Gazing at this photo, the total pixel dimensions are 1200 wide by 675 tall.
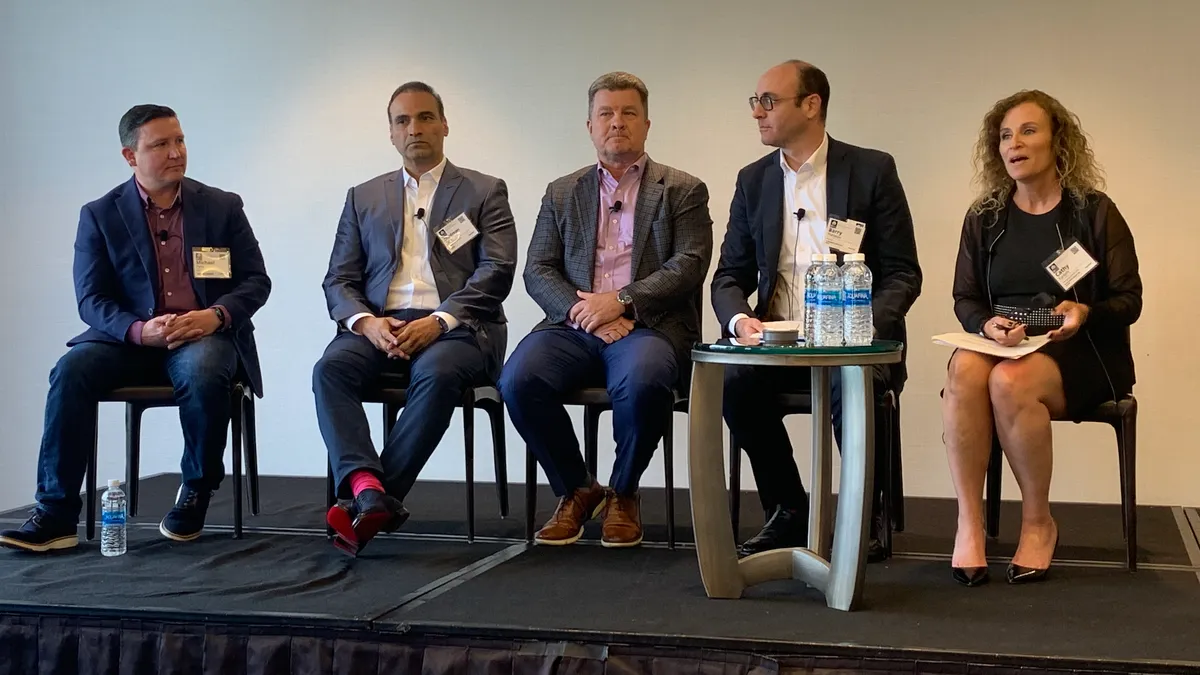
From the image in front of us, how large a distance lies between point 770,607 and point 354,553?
1108 millimetres

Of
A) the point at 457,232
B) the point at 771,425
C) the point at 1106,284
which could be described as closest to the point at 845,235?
the point at 771,425

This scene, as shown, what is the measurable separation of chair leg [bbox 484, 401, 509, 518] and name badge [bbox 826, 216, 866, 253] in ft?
3.67

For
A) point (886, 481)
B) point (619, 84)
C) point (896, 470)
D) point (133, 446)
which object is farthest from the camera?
point (133, 446)

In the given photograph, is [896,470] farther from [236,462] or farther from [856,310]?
[236,462]

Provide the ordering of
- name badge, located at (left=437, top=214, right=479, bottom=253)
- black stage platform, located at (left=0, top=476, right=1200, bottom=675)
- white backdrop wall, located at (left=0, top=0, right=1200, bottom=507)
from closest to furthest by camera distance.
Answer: black stage platform, located at (left=0, top=476, right=1200, bottom=675) → name badge, located at (left=437, top=214, right=479, bottom=253) → white backdrop wall, located at (left=0, top=0, right=1200, bottom=507)

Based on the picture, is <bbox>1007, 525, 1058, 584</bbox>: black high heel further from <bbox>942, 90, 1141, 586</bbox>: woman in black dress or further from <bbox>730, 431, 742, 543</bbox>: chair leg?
<bbox>730, 431, 742, 543</bbox>: chair leg

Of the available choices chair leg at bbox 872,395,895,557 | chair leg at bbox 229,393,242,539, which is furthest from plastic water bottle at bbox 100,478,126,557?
chair leg at bbox 872,395,895,557

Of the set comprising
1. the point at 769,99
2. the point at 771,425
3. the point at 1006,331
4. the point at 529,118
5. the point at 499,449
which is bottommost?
the point at 499,449

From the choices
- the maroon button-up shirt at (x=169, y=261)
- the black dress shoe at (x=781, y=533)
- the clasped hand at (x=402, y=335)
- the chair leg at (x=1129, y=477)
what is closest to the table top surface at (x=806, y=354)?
the black dress shoe at (x=781, y=533)

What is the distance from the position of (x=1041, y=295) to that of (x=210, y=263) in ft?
7.85

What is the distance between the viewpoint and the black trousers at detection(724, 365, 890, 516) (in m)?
2.94

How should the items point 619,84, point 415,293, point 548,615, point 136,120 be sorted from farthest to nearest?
1. point 415,293
2. point 136,120
3. point 619,84
4. point 548,615

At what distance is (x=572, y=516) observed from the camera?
10.3 feet

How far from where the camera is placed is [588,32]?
4559 millimetres
